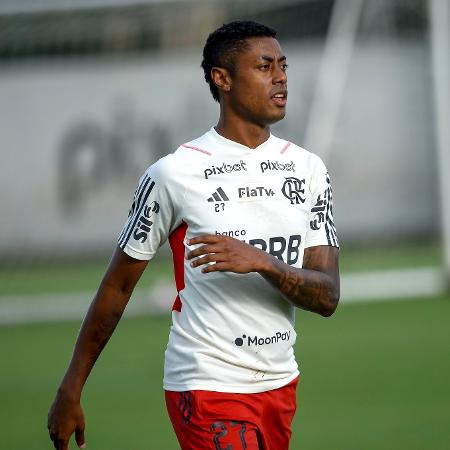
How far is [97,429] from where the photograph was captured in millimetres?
9852

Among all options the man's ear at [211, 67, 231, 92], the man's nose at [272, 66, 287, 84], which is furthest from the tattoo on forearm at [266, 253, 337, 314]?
the man's ear at [211, 67, 231, 92]

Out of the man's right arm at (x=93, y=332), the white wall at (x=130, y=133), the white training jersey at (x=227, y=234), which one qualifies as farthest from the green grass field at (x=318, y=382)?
the white wall at (x=130, y=133)

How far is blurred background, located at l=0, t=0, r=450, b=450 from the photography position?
15.9 metres

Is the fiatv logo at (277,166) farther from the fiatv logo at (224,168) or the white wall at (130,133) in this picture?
the white wall at (130,133)

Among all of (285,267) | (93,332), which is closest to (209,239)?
(285,267)

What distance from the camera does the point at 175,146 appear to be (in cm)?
2094

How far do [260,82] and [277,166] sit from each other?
360mm

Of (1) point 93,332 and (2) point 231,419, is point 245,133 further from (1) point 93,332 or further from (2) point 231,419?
(2) point 231,419

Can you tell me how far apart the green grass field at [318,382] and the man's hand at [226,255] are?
14.1 feet

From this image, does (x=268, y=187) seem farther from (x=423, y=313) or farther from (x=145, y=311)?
(x=145, y=311)

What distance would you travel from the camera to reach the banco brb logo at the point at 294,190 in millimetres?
5234

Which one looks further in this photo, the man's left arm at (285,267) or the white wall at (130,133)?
the white wall at (130,133)

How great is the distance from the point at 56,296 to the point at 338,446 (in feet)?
38.0

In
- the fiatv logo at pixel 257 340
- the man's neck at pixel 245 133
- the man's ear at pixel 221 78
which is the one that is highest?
the man's ear at pixel 221 78
